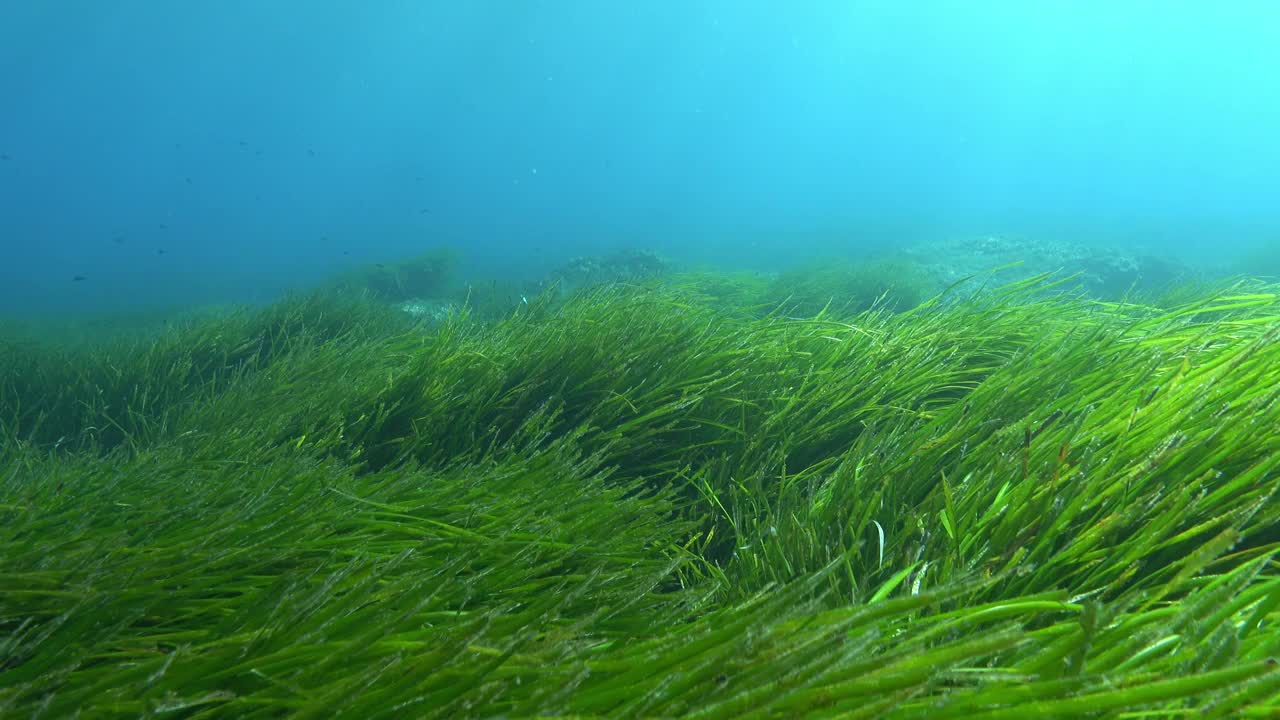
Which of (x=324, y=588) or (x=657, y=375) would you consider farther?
(x=657, y=375)

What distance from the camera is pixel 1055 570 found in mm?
1005

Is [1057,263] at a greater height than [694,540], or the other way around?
[694,540]

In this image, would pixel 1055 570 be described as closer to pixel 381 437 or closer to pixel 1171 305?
pixel 381 437

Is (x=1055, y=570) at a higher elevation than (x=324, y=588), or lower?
lower

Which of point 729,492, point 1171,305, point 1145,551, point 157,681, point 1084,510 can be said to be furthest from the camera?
point 1171,305

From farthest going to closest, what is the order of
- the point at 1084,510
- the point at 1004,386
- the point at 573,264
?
the point at 573,264, the point at 1004,386, the point at 1084,510

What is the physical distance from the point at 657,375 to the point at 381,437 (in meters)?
0.94

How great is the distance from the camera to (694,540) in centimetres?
168

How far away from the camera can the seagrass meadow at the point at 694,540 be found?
63 cm

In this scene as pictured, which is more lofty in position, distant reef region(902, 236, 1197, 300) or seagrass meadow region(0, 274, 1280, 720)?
seagrass meadow region(0, 274, 1280, 720)

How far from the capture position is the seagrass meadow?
631mm

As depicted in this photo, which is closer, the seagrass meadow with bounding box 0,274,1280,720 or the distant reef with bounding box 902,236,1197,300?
the seagrass meadow with bounding box 0,274,1280,720

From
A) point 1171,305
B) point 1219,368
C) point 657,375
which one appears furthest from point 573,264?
point 1219,368

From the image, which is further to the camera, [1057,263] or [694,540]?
[1057,263]
